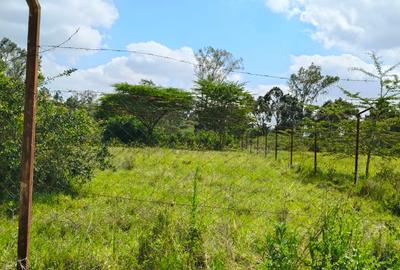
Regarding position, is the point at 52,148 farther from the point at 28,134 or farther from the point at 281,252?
the point at 281,252

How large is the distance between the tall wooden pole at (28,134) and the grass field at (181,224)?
0.45 m

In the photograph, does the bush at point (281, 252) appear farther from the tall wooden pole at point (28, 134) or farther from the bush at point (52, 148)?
the bush at point (52, 148)

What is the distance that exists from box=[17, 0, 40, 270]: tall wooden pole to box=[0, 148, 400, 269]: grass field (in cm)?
45

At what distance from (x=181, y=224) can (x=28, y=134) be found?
2061 millimetres

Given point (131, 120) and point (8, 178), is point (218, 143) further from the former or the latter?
point (8, 178)

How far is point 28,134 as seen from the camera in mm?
Result: 4012

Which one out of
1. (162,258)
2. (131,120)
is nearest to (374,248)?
(162,258)

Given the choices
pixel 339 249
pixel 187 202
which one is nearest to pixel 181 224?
pixel 339 249

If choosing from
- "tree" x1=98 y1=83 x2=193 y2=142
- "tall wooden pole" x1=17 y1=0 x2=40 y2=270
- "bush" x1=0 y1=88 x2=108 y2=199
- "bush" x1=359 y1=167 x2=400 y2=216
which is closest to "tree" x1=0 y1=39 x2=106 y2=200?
"bush" x1=0 y1=88 x2=108 y2=199

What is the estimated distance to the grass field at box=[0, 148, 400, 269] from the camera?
4.80 m

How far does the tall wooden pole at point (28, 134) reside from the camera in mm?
4004

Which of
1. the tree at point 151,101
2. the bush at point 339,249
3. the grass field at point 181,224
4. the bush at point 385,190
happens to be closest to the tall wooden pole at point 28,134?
the grass field at point 181,224

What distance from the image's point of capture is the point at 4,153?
8.33 m

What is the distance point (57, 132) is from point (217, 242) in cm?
529
